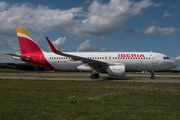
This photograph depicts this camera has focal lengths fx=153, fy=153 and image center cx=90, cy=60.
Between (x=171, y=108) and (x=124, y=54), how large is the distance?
16956 mm

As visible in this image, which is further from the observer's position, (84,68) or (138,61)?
(138,61)

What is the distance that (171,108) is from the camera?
6.12m

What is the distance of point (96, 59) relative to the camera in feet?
76.5

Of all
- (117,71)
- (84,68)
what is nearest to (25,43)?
(84,68)

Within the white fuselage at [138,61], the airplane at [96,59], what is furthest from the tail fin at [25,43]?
the white fuselage at [138,61]

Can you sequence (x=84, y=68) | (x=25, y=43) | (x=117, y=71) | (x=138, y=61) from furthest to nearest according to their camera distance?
(x=25, y=43) → (x=138, y=61) → (x=84, y=68) → (x=117, y=71)

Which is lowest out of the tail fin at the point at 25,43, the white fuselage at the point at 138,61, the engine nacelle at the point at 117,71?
the engine nacelle at the point at 117,71

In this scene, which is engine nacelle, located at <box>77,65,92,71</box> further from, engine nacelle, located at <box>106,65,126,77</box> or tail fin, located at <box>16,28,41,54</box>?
tail fin, located at <box>16,28,41,54</box>

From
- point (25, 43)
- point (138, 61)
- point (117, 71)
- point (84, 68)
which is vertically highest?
point (25, 43)

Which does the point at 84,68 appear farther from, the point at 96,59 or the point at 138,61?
the point at 138,61

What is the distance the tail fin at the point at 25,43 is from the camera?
2461cm

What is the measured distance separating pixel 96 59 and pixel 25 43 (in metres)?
11.7

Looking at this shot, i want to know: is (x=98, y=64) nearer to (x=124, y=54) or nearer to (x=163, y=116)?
(x=124, y=54)

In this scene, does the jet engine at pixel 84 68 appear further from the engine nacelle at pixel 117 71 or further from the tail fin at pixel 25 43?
the tail fin at pixel 25 43
